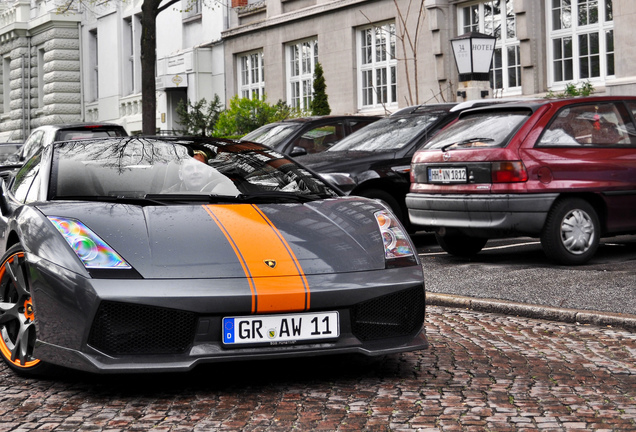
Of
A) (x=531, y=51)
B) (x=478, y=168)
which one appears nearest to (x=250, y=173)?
(x=478, y=168)

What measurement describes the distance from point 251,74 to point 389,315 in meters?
26.3

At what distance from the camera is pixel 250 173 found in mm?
5934

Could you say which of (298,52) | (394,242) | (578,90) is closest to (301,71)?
(298,52)

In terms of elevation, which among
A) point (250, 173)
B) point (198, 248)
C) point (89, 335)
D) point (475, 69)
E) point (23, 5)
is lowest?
point (89, 335)

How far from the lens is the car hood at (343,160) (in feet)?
37.0

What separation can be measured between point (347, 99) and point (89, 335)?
856 inches

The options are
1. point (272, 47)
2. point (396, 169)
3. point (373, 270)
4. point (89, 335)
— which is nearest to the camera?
point (89, 335)

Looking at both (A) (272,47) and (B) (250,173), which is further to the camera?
(A) (272,47)

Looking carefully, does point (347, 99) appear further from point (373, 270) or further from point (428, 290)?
point (373, 270)

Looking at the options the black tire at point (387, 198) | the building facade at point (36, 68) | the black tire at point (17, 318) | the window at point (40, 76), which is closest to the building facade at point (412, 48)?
the black tire at point (387, 198)

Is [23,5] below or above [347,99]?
above

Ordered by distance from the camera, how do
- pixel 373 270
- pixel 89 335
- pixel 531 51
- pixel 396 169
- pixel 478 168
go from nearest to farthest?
pixel 89 335 < pixel 373 270 < pixel 478 168 < pixel 396 169 < pixel 531 51

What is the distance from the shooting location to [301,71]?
2838 centimetres

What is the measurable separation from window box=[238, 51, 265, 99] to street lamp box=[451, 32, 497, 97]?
584 inches
